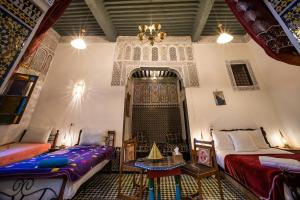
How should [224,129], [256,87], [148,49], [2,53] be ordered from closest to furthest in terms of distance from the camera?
[2,53]
[224,129]
[256,87]
[148,49]

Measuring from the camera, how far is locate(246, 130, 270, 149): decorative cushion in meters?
3.25

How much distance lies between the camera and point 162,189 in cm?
259

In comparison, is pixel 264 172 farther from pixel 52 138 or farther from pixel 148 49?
pixel 52 138

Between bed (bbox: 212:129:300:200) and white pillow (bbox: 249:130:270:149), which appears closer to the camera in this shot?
bed (bbox: 212:129:300:200)

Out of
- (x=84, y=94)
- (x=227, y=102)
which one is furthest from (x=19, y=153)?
(x=227, y=102)

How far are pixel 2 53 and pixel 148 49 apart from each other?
4.32m

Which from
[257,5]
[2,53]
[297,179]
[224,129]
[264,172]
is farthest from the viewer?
[224,129]

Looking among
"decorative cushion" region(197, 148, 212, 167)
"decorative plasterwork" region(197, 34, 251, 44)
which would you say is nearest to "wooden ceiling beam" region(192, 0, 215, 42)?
A: "decorative plasterwork" region(197, 34, 251, 44)

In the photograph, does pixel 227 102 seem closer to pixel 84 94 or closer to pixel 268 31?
pixel 268 31

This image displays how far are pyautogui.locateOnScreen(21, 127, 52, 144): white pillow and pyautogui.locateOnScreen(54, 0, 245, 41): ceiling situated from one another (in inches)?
137

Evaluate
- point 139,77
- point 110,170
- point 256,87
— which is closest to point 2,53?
point 110,170

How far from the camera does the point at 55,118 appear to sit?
13.1 feet

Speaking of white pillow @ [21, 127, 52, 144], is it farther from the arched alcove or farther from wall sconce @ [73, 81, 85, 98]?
the arched alcove

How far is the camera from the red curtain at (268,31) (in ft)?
3.60
